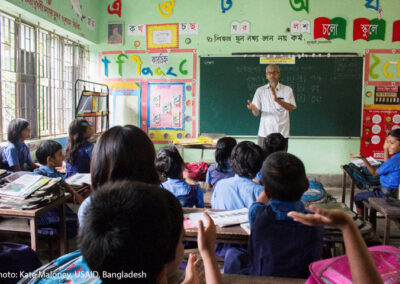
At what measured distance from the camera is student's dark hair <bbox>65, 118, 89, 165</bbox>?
294 cm

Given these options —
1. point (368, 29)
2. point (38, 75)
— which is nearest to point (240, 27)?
point (368, 29)

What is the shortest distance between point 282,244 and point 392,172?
2.13 meters

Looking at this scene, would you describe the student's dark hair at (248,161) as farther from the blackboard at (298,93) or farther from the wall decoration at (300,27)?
the wall decoration at (300,27)

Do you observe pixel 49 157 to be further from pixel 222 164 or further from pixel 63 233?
pixel 222 164

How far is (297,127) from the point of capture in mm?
5023

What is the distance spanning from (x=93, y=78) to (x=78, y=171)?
2.82 m

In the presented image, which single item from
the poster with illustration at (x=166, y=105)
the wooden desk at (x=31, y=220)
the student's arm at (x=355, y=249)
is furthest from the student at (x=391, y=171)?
the poster with illustration at (x=166, y=105)

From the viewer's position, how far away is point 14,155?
3.19 m

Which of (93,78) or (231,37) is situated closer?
(231,37)

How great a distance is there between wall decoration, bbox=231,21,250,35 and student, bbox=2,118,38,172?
10.5 feet

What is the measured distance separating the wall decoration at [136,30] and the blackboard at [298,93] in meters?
1.03

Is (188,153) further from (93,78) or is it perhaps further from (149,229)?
(149,229)

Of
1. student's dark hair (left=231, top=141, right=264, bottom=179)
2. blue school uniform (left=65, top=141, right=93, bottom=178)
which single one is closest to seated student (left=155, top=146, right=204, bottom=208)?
student's dark hair (left=231, top=141, right=264, bottom=179)

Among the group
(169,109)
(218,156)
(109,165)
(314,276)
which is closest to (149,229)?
(314,276)
